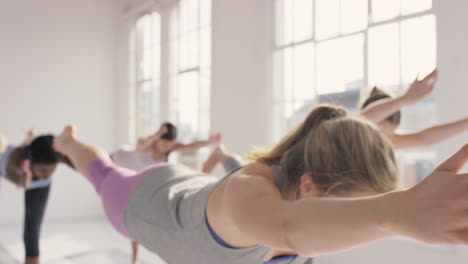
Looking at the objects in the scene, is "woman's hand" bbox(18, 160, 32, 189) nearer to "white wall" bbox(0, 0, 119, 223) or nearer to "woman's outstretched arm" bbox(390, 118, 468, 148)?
"woman's outstretched arm" bbox(390, 118, 468, 148)

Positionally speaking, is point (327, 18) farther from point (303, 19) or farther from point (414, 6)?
point (414, 6)

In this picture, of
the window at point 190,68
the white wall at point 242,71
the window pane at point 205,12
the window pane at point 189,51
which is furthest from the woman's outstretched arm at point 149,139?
the window pane at point 205,12

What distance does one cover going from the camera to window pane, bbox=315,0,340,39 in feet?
13.7

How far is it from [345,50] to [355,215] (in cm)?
365

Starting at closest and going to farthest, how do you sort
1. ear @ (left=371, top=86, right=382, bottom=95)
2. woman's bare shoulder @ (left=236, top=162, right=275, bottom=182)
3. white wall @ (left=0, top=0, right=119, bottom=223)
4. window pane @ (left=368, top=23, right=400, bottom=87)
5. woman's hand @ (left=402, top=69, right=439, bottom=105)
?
woman's bare shoulder @ (left=236, top=162, right=275, bottom=182)
woman's hand @ (left=402, top=69, right=439, bottom=105)
ear @ (left=371, top=86, right=382, bottom=95)
window pane @ (left=368, top=23, right=400, bottom=87)
white wall @ (left=0, top=0, right=119, bottom=223)

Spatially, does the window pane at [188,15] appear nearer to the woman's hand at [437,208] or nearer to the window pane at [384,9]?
the window pane at [384,9]

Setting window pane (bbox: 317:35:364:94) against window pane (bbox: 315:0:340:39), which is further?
window pane (bbox: 315:0:340:39)

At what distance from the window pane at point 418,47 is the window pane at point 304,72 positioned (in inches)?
41.3

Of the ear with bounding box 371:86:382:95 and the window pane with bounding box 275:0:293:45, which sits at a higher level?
the window pane with bounding box 275:0:293:45

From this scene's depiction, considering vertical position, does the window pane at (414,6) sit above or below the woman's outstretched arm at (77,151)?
above

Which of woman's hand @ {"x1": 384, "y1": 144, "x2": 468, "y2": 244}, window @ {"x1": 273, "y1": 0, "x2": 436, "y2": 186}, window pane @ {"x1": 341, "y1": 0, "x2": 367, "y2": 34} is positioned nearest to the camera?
woman's hand @ {"x1": 384, "y1": 144, "x2": 468, "y2": 244}

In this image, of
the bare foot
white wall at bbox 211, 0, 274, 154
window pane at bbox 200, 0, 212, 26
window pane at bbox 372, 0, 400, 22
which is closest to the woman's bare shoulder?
the bare foot

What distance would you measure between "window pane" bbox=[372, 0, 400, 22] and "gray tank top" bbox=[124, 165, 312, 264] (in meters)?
2.80

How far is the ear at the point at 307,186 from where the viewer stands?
1067mm
